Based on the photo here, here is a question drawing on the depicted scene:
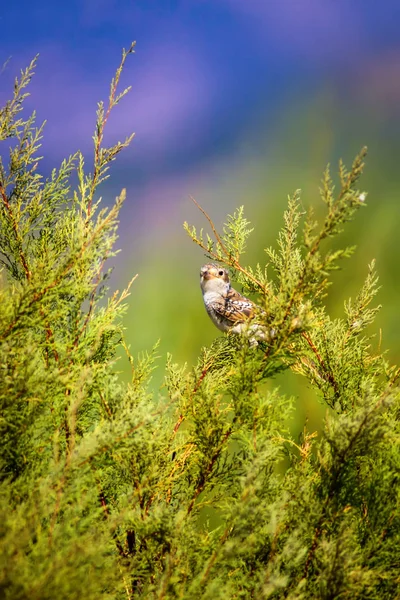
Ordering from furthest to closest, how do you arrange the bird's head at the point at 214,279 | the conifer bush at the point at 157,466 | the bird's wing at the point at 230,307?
the bird's head at the point at 214,279, the bird's wing at the point at 230,307, the conifer bush at the point at 157,466

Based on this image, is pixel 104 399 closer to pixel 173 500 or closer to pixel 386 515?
pixel 173 500

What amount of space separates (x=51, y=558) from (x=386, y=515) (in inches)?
18.8

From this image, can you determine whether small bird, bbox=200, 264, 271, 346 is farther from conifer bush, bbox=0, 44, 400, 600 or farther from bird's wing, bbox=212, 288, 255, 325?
conifer bush, bbox=0, 44, 400, 600

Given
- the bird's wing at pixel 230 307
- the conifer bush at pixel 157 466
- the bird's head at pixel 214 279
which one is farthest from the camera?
the bird's head at pixel 214 279

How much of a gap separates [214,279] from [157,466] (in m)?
1.01

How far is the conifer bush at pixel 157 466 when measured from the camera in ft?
1.97

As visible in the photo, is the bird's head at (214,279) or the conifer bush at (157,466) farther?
the bird's head at (214,279)

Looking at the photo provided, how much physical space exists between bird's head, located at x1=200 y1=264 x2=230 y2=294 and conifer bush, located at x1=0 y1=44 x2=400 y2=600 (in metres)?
0.81

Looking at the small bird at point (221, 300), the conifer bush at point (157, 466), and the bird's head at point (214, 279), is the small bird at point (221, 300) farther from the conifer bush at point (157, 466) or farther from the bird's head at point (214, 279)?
the conifer bush at point (157, 466)

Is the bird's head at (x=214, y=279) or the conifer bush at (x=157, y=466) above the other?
the bird's head at (x=214, y=279)

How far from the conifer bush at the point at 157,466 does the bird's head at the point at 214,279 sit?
2.64 feet

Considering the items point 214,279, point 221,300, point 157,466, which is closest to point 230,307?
point 221,300

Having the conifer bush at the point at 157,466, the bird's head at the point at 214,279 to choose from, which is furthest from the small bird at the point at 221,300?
the conifer bush at the point at 157,466

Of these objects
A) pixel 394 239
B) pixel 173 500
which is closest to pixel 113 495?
pixel 173 500
